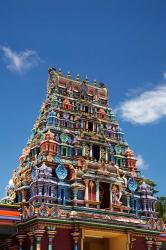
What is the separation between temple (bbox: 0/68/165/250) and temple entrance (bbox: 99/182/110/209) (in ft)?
0.27

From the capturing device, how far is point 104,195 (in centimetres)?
3244

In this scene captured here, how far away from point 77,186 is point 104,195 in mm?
3095

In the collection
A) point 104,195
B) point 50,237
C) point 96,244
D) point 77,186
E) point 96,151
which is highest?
point 96,151

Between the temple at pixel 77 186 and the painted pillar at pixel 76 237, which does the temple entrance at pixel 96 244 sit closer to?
the temple at pixel 77 186

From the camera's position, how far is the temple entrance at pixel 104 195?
105 feet

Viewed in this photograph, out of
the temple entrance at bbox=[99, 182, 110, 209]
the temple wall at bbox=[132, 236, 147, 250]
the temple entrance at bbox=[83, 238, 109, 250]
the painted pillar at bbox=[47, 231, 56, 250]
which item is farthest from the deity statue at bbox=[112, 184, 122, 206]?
the painted pillar at bbox=[47, 231, 56, 250]

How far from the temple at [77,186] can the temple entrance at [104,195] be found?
0.08 m

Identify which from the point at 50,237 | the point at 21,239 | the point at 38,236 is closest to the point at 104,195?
the point at 50,237

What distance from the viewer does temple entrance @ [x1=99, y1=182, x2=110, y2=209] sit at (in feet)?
105

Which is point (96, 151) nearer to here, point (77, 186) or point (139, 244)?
point (77, 186)

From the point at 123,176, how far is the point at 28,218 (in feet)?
35.7

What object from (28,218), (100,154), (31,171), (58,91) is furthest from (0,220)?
(58,91)

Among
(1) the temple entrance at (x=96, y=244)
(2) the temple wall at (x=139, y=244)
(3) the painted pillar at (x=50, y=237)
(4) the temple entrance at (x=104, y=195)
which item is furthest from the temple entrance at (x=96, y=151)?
(3) the painted pillar at (x=50, y=237)

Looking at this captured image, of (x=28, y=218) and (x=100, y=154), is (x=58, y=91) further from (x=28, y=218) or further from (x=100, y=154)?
(x=28, y=218)
